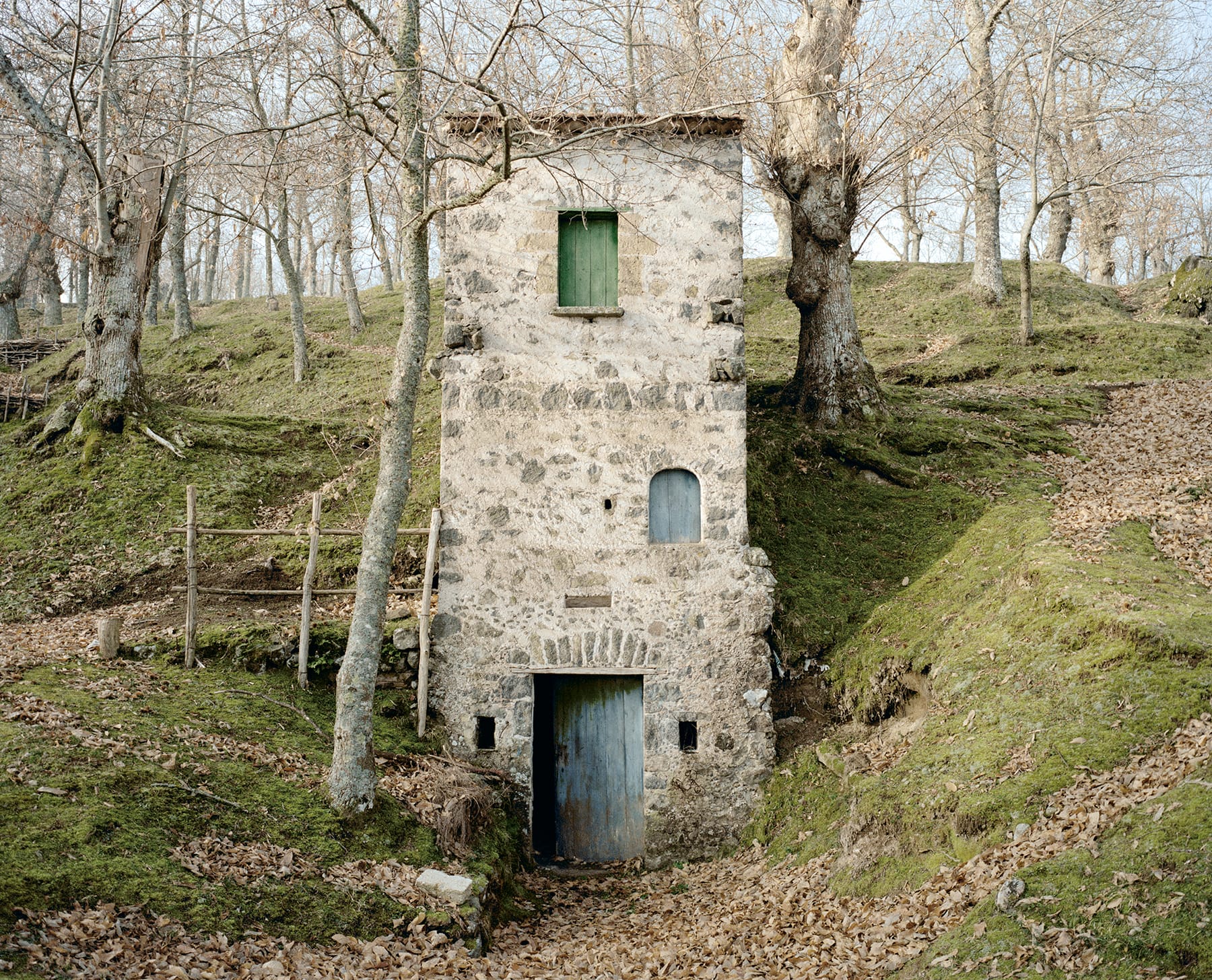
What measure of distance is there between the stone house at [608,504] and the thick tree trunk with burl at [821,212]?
138 inches

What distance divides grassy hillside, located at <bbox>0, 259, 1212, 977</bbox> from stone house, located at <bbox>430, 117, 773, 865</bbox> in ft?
3.25

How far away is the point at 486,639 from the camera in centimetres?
891

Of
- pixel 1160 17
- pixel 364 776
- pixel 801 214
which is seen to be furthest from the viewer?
pixel 1160 17

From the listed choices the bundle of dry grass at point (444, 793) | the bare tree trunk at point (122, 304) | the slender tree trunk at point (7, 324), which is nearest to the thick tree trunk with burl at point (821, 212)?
the bundle of dry grass at point (444, 793)

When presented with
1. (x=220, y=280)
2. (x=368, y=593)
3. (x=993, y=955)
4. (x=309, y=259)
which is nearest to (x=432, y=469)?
(x=368, y=593)

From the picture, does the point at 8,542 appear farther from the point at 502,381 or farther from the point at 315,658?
the point at 502,381

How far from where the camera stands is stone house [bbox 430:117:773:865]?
29.1 ft

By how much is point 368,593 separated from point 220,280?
4571 centimetres

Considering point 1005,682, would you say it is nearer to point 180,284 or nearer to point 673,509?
point 673,509

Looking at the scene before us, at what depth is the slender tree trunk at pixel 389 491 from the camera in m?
7.03

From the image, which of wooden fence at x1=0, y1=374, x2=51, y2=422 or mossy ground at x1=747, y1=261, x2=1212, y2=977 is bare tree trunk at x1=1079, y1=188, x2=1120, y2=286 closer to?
mossy ground at x1=747, y1=261, x2=1212, y2=977

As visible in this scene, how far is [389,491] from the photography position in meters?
7.29

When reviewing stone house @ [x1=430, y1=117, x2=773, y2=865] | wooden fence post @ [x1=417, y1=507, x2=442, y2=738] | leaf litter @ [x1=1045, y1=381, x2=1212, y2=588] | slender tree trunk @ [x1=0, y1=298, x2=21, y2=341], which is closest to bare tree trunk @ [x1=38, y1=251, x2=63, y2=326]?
slender tree trunk @ [x1=0, y1=298, x2=21, y2=341]

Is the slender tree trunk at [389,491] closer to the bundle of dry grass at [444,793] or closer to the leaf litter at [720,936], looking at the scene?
the bundle of dry grass at [444,793]
